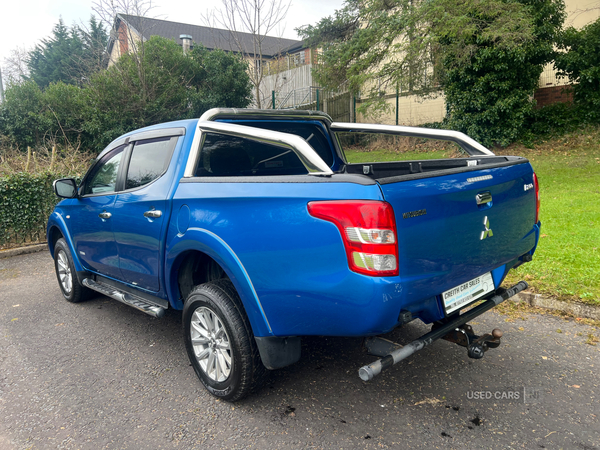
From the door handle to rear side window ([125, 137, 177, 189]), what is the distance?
312 mm

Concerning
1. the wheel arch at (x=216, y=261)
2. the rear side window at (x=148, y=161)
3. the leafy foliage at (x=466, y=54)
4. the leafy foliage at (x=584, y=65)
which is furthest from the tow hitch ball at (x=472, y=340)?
the leafy foliage at (x=584, y=65)

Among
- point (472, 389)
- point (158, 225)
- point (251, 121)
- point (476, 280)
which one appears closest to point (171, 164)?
point (158, 225)

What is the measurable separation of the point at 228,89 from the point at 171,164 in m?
15.8

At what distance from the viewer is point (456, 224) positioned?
2529 millimetres

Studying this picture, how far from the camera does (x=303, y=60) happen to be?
34.0m

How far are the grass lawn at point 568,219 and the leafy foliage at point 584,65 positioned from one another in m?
0.88

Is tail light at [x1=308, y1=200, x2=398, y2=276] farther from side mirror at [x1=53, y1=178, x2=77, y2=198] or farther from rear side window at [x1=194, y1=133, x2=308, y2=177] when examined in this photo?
side mirror at [x1=53, y1=178, x2=77, y2=198]

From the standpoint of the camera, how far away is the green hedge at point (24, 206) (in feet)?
27.8

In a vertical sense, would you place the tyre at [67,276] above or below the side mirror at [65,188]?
below

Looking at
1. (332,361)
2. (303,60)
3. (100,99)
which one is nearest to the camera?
(332,361)

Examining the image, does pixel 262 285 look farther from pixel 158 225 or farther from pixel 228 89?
pixel 228 89

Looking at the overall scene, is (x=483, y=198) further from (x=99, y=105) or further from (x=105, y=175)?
(x=99, y=105)

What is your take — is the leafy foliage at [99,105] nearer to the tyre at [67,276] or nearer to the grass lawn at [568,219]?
the grass lawn at [568,219]

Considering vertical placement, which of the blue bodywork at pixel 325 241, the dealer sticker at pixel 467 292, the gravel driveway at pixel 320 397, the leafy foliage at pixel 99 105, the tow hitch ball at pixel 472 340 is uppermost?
the leafy foliage at pixel 99 105
